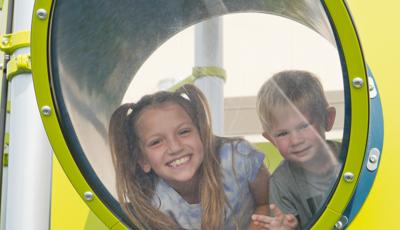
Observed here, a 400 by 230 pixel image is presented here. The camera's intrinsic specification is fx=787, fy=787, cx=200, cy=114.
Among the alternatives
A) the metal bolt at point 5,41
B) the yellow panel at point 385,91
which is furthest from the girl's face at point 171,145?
the metal bolt at point 5,41

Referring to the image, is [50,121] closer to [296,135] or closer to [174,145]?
[174,145]

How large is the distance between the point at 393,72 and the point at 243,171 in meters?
0.39

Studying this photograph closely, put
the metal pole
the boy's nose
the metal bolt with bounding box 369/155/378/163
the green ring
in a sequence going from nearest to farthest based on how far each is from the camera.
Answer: the green ring, the boy's nose, the metal bolt with bounding box 369/155/378/163, the metal pole

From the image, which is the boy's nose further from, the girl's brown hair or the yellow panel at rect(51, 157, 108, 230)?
the yellow panel at rect(51, 157, 108, 230)

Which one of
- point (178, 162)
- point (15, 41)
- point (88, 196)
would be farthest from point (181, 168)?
point (15, 41)

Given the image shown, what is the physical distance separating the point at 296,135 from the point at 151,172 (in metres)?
0.27

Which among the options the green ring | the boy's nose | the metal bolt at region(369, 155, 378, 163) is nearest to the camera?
the green ring

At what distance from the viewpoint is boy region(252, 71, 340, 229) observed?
1.29 m

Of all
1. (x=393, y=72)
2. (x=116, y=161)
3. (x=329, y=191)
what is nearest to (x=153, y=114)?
(x=116, y=161)

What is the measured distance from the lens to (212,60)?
55.2 inches

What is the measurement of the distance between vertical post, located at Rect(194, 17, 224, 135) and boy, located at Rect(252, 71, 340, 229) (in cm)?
8

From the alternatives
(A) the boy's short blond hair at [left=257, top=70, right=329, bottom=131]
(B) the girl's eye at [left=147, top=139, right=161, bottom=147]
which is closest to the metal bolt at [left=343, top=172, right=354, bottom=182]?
(A) the boy's short blond hair at [left=257, top=70, right=329, bottom=131]

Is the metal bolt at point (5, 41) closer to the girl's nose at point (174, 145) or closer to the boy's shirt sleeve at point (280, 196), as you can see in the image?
the girl's nose at point (174, 145)

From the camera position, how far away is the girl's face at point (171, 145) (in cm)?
138
